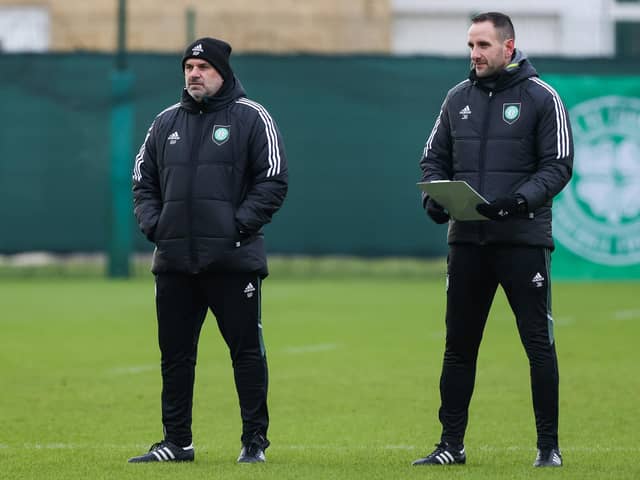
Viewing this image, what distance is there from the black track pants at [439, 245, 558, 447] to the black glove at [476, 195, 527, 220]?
224mm

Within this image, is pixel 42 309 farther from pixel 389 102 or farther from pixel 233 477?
pixel 233 477

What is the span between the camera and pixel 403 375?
11.1 meters

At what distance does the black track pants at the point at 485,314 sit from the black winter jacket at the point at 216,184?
3.13 ft

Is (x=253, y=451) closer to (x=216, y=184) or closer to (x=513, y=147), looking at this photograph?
(x=216, y=184)

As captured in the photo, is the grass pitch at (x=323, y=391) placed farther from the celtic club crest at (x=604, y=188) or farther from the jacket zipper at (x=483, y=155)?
the celtic club crest at (x=604, y=188)

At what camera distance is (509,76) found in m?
7.16

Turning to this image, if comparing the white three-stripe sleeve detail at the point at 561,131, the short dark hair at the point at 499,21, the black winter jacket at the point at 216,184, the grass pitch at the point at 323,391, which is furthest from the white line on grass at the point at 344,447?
the short dark hair at the point at 499,21

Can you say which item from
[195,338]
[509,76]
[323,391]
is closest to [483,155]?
[509,76]

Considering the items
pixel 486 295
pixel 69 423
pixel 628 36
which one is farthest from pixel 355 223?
pixel 628 36

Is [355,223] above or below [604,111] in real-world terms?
below

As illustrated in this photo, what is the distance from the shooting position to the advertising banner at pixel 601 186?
19.5m

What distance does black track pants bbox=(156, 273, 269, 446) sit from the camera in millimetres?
7258

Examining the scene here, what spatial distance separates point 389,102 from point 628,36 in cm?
1396

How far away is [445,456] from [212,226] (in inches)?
60.8
